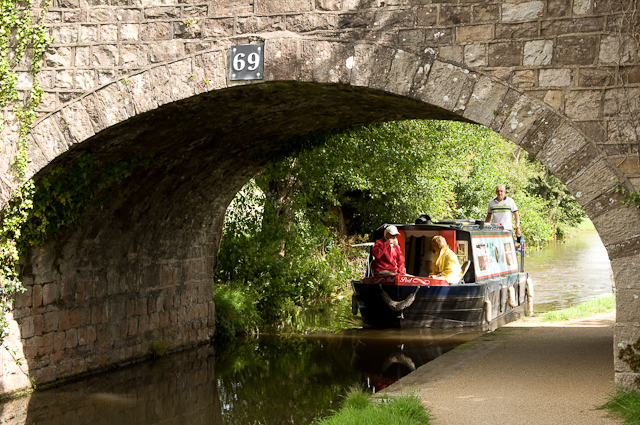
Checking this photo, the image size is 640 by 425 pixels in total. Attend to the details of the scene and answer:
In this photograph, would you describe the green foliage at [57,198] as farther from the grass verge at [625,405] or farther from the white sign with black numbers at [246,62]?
the grass verge at [625,405]

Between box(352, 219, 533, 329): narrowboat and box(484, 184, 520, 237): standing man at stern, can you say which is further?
box(484, 184, 520, 237): standing man at stern

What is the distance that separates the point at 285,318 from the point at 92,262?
4.01 metres

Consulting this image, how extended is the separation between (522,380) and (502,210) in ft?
23.9

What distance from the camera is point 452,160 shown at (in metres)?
17.9

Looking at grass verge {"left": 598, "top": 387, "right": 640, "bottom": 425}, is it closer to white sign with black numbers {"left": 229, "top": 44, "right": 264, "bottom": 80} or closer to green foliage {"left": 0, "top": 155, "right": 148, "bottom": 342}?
white sign with black numbers {"left": 229, "top": 44, "right": 264, "bottom": 80}

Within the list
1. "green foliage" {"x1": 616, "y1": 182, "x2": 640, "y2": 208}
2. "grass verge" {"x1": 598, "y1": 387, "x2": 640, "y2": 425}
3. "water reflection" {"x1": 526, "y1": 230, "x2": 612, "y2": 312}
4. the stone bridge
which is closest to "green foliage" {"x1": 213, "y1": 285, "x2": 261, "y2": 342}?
the stone bridge

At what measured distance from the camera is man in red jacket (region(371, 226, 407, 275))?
11.6 m

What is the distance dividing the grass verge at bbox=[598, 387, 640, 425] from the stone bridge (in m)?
0.13

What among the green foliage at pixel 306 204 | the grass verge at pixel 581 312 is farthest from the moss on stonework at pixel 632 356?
the grass verge at pixel 581 312

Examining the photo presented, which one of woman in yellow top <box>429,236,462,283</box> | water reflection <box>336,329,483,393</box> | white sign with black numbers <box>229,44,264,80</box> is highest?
white sign with black numbers <box>229,44,264,80</box>

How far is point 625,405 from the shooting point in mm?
5328

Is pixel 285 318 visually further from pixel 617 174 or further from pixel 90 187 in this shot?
pixel 617 174

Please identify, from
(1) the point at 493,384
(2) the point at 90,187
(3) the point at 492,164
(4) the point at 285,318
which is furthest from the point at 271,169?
(3) the point at 492,164

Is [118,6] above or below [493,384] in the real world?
above
